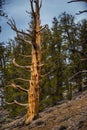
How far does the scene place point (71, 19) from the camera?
159ft

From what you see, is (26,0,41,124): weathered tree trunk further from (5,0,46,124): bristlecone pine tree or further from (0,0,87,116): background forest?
(0,0,87,116): background forest

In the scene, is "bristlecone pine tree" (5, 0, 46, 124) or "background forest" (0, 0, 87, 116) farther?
"background forest" (0, 0, 87, 116)

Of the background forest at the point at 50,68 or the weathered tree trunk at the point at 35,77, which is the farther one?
the background forest at the point at 50,68

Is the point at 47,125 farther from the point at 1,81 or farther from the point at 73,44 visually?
the point at 73,44

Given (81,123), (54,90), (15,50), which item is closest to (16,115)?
(54,90)

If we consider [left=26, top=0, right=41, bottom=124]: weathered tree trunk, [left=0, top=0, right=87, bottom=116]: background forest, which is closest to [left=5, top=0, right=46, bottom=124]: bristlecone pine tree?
[left=26, top=0, right=41, bottom=124]: weathered tree trunk

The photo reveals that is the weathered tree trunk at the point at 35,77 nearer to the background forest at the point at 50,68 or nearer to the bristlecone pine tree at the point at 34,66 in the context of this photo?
the bristlecone pine tree at the point at 34,66

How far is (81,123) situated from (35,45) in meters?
6.79

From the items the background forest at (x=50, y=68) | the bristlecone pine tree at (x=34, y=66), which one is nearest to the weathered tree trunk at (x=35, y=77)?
the bristlecone pine tree at (x=34, y=66)

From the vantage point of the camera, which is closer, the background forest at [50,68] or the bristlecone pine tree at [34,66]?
the bristlecone pine tree at [34,66]

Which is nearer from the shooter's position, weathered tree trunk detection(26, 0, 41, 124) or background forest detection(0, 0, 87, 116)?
weathered tree trunk detection(26, 0, 41, 124)

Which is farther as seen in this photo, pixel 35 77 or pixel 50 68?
pixel 50 68

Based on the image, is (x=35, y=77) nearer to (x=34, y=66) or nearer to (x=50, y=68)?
(x=34, y=66)

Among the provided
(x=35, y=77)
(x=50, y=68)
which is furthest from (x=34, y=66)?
(x=50, y=68)
